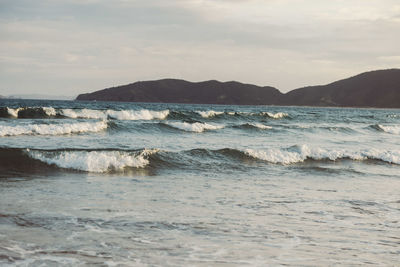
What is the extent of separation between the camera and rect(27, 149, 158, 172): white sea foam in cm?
1320

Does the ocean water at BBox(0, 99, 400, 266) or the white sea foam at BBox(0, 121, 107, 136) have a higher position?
the white sea foam at BBox(0, 121, 107, 136)

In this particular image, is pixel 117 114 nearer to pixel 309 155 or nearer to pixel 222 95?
pixel 309 155

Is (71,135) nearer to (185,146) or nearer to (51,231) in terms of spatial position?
(185,146)

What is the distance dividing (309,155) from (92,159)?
29.9 ft

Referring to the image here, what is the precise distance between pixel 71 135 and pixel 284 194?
14.5 m

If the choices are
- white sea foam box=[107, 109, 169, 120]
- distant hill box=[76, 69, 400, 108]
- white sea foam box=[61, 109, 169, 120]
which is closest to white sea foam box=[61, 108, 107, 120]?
white sea foam box=[61, 109, 169, 120]

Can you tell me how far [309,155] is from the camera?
1828 centimetres

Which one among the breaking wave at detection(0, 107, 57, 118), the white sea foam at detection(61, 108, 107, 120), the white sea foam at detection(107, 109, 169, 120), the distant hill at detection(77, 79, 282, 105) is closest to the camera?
the breaking wave at detection(0, 107, 57, 118)

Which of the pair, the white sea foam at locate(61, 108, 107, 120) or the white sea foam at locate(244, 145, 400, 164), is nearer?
the white sea foam at locate(244, 145, 400, 164)

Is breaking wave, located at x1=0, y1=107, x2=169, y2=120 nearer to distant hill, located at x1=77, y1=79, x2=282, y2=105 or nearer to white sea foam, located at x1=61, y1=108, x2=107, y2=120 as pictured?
white sea foam, located at x1=61, y1=108, x2=107, y2=120

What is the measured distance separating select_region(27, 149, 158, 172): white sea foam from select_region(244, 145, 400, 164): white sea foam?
4.91 m

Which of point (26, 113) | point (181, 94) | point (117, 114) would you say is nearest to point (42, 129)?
point (26, 113)

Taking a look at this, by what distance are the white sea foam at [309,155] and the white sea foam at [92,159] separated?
4908 millimetres

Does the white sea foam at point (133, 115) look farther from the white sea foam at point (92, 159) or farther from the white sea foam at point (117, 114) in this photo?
the white sea foam at point (92, 159)
